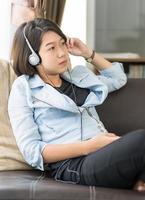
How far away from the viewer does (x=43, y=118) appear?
1860 millimetres

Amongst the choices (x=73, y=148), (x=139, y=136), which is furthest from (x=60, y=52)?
(x=139, y=136)

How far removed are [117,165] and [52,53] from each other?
1.88 ft

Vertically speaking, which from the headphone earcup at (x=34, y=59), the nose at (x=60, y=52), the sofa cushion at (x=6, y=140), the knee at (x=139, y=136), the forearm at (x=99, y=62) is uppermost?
the nose at (x=60, y=52)

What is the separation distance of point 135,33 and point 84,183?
2102 mm

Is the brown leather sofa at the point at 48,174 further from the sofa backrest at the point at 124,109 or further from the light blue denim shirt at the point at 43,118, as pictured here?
the light blue denim shirt at the point at 43,118

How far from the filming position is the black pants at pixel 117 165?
1579 mm

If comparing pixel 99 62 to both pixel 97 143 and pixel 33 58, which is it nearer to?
pixel 33 58

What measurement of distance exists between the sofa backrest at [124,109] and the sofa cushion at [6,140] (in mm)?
449

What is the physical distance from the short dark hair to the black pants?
19.5 inches

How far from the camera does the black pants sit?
1579 mm

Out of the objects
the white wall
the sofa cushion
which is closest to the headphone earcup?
the sofa cushion

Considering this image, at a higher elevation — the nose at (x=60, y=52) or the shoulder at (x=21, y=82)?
the nose at (x=60, y=52)

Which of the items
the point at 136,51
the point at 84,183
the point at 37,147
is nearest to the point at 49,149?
the point at 37,147

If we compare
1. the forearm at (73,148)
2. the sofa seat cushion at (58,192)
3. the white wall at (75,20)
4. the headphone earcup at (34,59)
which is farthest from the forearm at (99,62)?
the white wall at (75,20)
